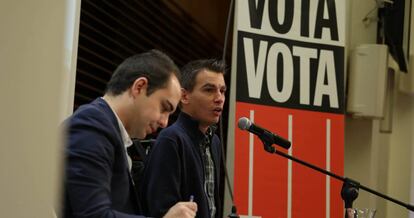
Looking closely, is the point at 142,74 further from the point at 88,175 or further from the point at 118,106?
the point at 88,175

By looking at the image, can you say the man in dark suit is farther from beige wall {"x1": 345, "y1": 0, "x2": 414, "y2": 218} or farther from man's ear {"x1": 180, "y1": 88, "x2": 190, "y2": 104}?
beige wall {"x1": 345, "y1": 0, "x2": 414, "y2": 218}

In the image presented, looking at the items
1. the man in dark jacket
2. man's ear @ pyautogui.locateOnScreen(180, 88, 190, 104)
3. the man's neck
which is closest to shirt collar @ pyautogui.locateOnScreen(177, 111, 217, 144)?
the man in dark jacket

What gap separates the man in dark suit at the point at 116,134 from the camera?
153cm

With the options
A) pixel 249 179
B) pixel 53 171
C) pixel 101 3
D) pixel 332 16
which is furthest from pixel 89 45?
pixel 53 171

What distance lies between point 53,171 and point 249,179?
9.73 feet

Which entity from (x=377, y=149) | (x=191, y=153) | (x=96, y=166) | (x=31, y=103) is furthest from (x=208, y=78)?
(x=377, y=149)

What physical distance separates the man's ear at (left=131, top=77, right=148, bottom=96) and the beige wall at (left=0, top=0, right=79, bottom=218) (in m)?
1.33

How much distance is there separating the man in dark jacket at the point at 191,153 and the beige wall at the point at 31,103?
145cm

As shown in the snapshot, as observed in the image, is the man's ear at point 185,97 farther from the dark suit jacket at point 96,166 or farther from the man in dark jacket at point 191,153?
the dark suit jacket at point 96,166

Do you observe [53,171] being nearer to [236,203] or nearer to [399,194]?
[236,203]

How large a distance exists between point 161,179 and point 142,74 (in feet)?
1.37

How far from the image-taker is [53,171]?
0.52 m

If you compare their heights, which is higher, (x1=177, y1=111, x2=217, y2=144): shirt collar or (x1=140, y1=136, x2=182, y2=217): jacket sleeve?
(x1=177, y1=111, x2=217, y2=144): shirt collar

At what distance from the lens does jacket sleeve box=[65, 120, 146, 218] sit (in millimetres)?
1521
